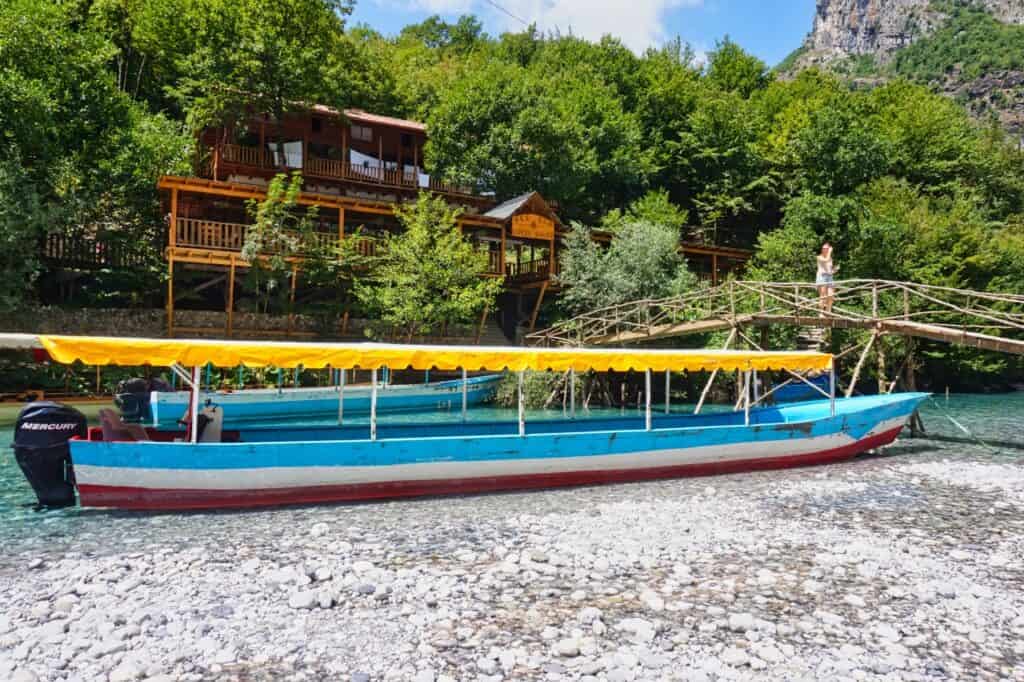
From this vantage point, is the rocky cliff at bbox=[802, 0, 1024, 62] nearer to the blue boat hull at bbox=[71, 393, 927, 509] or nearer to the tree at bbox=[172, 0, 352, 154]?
the tree at bbox=[172, 0, 352, 154]

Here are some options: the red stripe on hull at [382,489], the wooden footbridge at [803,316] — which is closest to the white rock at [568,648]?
the red stripe on hull at [382,489]

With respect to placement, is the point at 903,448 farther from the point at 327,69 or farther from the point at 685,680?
the point at 327,69

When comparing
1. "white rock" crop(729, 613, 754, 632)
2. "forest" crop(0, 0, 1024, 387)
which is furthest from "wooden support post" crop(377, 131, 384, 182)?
"white rock" crop(729, 613, 754, 632)

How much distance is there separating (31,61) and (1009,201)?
56.6m

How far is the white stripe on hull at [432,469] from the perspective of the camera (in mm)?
10078

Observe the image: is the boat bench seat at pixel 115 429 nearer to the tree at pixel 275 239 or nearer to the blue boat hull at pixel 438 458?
the blue boat hull at pixel 438 458

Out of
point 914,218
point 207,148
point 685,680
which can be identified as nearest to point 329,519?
point 685,680

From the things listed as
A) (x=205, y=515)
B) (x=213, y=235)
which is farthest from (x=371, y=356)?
(x=213, y=235)

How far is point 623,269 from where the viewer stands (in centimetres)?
3005

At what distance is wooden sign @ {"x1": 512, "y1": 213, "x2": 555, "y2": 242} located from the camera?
32.6 m

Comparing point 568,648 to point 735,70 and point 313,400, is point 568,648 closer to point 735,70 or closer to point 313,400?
point 313,400

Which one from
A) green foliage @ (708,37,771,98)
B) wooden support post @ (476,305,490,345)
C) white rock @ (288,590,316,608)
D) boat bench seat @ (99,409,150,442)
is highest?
green foliage @ (708,37,771,98)

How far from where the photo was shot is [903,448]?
55.5 ft

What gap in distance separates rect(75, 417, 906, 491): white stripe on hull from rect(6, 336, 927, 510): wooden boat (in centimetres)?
2
